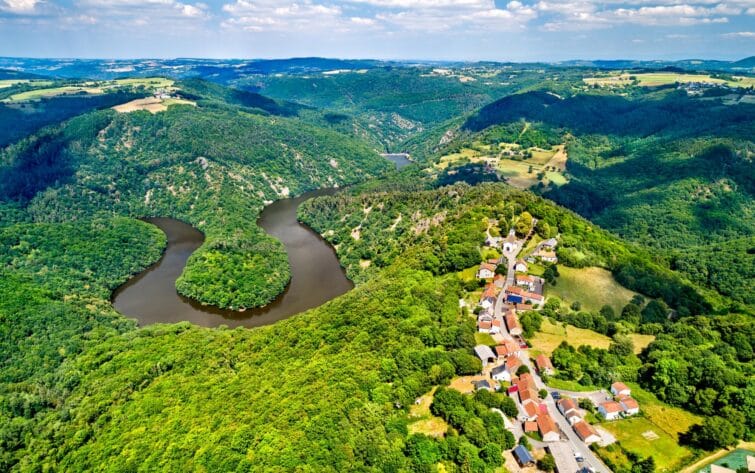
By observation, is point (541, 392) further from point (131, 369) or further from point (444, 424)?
point (131, 369)

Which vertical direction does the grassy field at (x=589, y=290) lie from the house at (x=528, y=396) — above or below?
above

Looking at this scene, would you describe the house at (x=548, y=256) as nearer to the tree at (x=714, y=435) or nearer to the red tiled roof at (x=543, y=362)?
the red tiled roof at (x=543, y=362)

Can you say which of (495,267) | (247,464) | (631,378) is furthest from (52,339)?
(631,378)

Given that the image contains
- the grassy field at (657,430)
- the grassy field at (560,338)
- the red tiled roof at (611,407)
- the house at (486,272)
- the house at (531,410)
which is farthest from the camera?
the house at (486,272)

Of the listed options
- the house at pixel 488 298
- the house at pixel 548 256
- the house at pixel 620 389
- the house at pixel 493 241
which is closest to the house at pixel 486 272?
the house at pixel 488 298

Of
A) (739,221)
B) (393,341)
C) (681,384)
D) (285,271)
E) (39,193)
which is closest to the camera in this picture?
(681,384)

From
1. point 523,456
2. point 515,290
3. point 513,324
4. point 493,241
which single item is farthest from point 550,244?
point 523,456
